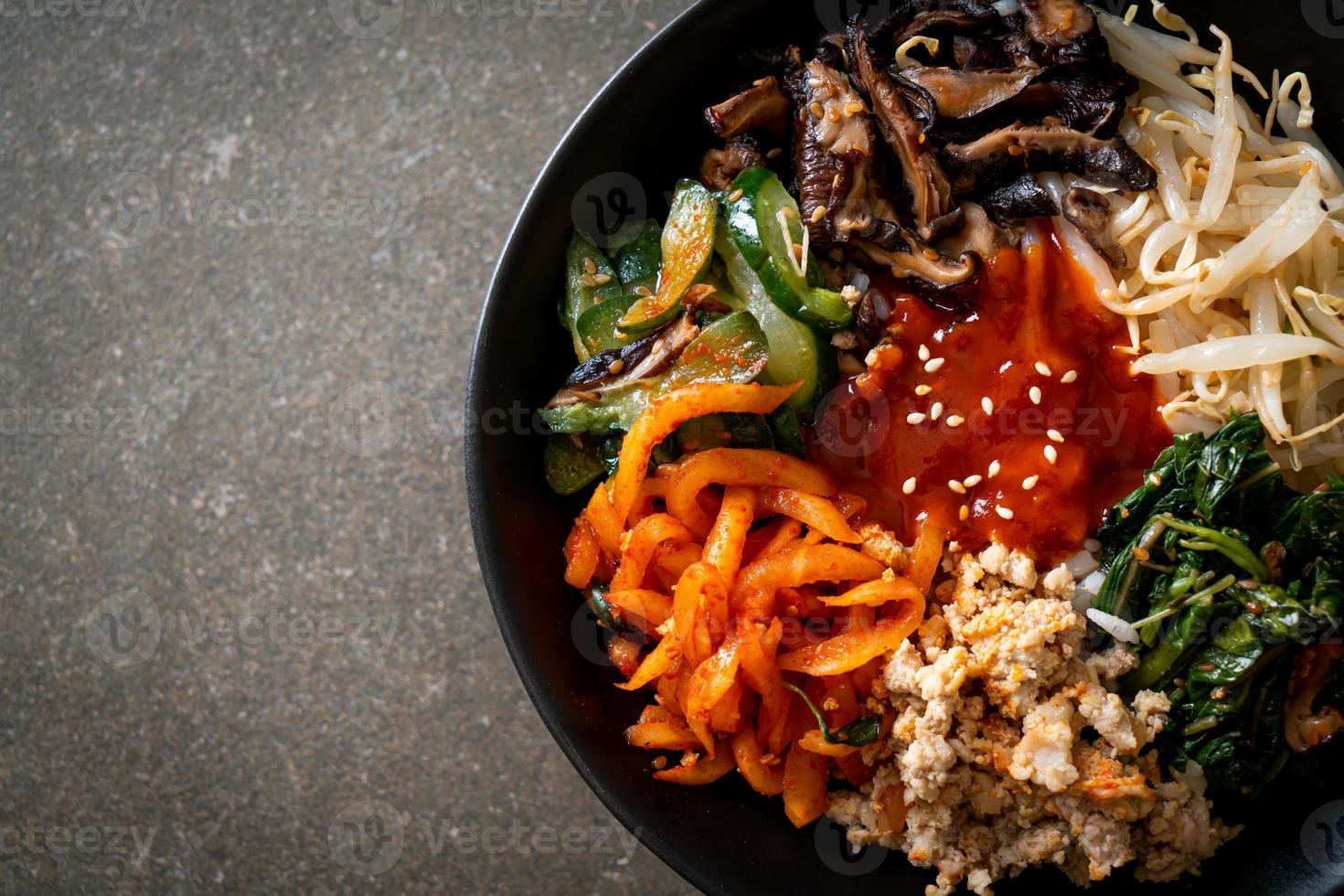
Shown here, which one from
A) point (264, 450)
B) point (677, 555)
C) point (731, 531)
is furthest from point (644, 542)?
point (264, 450)

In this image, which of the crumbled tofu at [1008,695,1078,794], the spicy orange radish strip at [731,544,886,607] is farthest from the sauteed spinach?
the spicy orange radish strip at [731,544,886,607]

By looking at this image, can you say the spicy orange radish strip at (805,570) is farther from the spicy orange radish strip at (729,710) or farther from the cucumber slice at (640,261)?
the cucumber slice at (640,261)

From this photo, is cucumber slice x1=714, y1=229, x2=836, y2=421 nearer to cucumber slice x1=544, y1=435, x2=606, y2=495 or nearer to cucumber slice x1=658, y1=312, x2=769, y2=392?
cucumber slice x1=658, y1=312, x2=769, y2=392

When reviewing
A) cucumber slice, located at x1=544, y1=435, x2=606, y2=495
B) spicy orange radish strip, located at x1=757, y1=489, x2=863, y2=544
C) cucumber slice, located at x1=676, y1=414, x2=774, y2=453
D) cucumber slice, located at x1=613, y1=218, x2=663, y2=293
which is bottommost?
A: spicy orange radish strip, located at x1=757, y1=489, x2=863, y2=544

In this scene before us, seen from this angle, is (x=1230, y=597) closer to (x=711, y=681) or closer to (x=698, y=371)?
(x=711, y=681)

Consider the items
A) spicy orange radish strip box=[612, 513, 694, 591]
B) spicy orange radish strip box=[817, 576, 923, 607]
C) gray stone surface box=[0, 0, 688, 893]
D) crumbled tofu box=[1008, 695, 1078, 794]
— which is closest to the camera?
crumbled tofu box=[1008, 695, 1078, 794]

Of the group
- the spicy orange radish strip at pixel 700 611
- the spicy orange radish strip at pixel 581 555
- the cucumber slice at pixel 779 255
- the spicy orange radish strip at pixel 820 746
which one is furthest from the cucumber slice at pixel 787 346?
the spicy orange radish strip at pixel 820 746

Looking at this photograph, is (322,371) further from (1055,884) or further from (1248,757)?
(1248,757)
